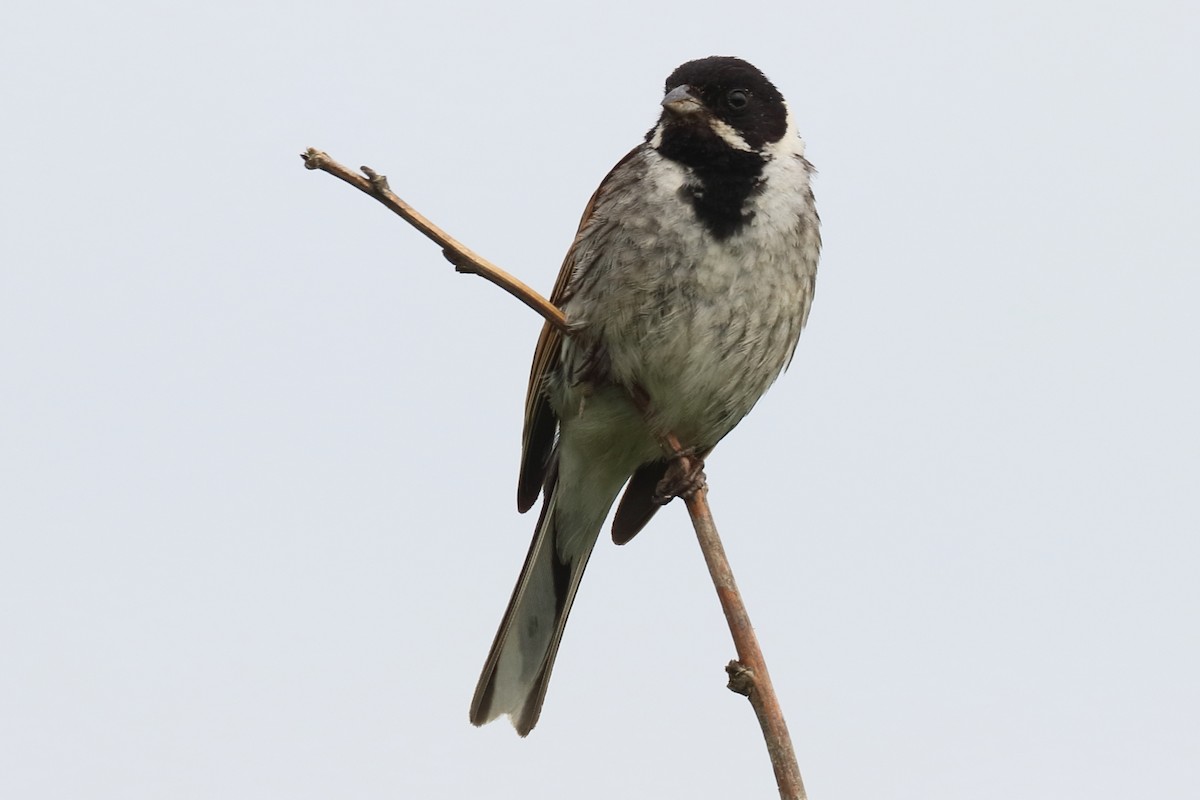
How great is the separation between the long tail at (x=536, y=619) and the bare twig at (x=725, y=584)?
1.68 meters

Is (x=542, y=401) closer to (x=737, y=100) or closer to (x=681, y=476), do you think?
(x=681, y=476)

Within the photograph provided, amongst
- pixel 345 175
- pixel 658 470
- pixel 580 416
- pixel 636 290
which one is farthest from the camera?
pixel 658 470

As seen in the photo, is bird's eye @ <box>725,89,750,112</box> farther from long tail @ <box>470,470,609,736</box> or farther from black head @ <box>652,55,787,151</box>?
long tail @ <box>470,470,609,736</box>

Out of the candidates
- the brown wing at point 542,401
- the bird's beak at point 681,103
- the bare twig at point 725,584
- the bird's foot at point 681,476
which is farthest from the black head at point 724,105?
the bare twig at point 725,584

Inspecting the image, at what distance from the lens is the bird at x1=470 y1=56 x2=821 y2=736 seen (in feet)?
17.3

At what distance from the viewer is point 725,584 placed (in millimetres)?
3746

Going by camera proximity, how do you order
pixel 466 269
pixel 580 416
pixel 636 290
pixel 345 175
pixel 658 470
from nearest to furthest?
pixel 345 175 → pixel 466 269 → pixel 636 290 → pixel 580 416 → pixel 658 470

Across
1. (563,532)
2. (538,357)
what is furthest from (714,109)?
(563,532)

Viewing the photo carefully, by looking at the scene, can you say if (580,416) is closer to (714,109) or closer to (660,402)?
(660,402)

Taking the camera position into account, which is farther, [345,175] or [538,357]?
[538,357]

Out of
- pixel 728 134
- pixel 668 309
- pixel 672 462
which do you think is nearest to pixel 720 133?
pixel 728 134

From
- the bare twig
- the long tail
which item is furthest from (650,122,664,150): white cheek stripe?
the bare twig

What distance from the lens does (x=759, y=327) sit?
537cm

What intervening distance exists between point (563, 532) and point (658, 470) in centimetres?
45
